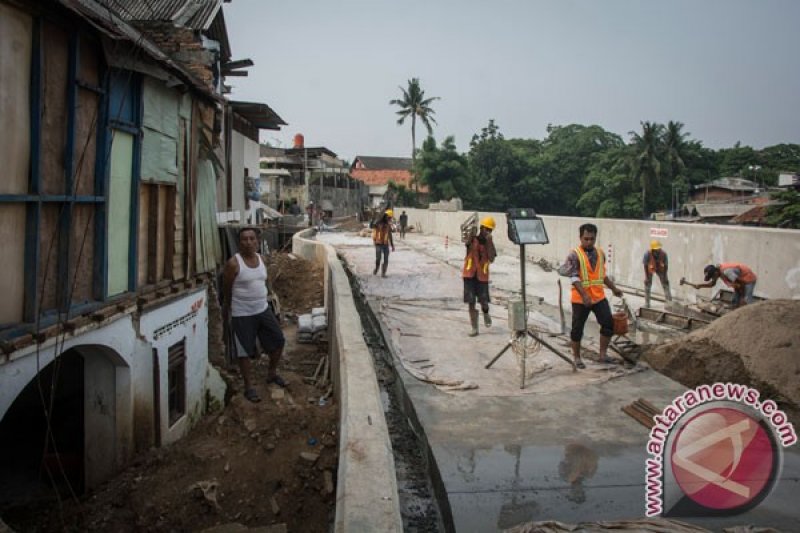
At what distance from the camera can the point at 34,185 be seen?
4.28 m

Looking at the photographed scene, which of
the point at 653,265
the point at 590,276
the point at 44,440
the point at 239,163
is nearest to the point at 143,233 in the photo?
the point at 44,440

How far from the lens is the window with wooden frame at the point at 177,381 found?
6.77 m

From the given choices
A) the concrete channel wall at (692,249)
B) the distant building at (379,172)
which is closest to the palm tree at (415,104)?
the distant building at (379,172)

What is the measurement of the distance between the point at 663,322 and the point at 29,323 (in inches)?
346

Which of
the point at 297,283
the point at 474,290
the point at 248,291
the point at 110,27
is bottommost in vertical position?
the point at 297,283

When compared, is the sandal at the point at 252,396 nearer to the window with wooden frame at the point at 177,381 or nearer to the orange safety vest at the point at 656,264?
the window with wooden frame at the point at 177,381

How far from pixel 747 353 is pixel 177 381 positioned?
647 cm

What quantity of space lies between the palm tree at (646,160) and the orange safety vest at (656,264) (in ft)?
124

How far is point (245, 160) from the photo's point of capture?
20953 millimetres

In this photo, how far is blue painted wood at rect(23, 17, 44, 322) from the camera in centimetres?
422

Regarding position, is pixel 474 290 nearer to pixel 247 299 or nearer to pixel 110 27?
pixel 247 299

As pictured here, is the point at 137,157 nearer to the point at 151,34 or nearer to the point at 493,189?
the point at 151,34

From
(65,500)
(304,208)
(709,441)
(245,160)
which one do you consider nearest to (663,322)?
(709,441)

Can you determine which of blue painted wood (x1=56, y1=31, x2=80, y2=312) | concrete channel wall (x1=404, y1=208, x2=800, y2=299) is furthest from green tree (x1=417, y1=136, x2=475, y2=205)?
blue painted wood (x1=56, y1=31, x2=80, y2=312)
